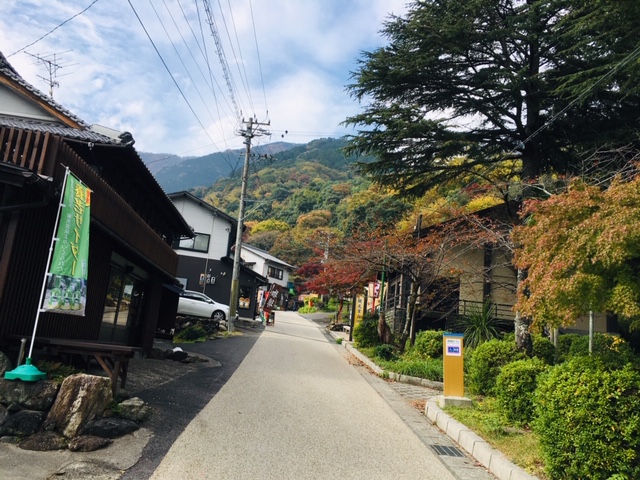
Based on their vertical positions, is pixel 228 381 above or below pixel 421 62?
below

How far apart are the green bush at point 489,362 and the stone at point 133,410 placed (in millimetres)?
7040

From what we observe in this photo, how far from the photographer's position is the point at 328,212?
6469 centimetres

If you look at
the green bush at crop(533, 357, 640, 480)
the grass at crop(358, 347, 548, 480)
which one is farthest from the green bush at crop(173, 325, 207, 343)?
Result: the green bush at crop(533, 357, 640, 480)

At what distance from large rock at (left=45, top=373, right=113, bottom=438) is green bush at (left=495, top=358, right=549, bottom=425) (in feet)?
19.6

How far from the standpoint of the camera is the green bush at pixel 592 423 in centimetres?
437

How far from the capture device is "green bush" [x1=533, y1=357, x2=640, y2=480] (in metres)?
4.37

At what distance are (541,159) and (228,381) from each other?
10.6m

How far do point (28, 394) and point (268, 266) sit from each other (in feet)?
163

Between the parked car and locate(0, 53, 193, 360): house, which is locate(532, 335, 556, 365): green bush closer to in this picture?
locate(0, 53, 193, 360): house

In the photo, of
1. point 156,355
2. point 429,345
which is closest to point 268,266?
point 429,345

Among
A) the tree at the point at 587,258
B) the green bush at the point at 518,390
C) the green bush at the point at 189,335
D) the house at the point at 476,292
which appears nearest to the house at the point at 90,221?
the green bush at the point at 189,335

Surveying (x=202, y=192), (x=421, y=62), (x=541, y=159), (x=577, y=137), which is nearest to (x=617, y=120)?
(x=577, y=137)

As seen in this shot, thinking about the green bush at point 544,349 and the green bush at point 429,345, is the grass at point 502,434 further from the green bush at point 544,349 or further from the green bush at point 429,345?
the green bush at point 429,345

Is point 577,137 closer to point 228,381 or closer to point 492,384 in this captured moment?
point 492,384
